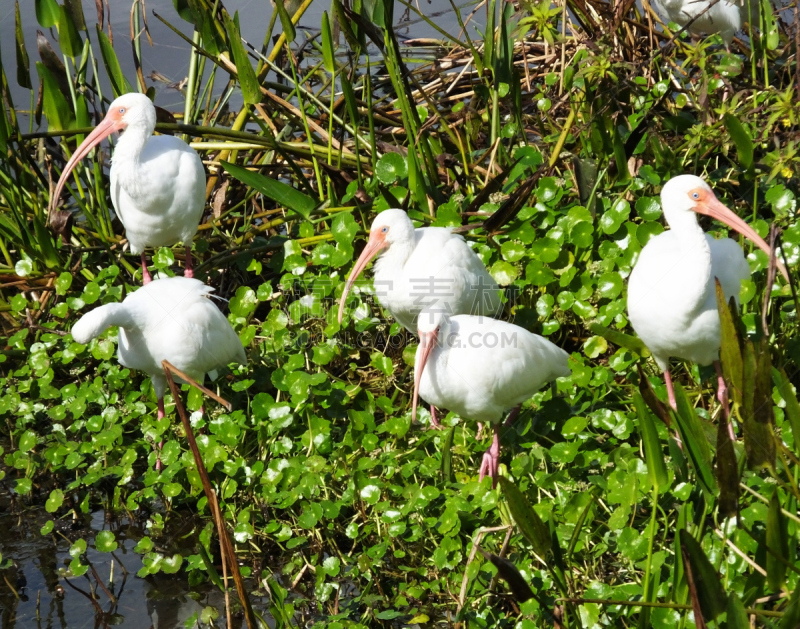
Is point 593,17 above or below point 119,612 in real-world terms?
above

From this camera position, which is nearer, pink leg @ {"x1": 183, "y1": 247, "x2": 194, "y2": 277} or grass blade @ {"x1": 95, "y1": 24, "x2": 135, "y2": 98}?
grass blade @ {"x1": 95, "y1": 24, "x2": 135, "y2": 98}

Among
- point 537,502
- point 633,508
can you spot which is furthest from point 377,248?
point 633,508

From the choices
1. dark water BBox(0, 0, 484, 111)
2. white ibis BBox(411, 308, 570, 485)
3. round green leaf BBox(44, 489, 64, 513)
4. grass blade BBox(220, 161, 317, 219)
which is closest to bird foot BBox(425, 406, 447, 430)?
white ibis BBox(411, 308, 570, 485)

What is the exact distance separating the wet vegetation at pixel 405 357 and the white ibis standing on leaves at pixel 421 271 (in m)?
0.23

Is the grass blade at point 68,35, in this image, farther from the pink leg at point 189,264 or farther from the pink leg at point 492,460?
the pink leg at point 492,460

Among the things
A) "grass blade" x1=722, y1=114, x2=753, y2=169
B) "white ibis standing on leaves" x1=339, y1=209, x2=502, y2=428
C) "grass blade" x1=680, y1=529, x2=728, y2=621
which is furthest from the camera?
"white ibis standing on leaves" x1=339, y1=209, x2=502, y2=428

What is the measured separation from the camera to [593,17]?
17.0 ft

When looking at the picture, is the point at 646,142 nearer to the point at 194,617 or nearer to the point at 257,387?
the point at 257,387

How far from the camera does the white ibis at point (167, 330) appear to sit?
365cm

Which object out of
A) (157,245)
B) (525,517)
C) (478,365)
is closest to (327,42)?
(157,245)

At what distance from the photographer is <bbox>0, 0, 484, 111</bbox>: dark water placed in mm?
6309

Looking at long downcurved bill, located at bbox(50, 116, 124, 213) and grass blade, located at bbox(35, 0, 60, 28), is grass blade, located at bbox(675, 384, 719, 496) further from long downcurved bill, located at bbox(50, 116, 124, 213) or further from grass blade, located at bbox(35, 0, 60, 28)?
grass blade, located at bbox(35, 0, 60, 28)

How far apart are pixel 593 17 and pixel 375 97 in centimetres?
151

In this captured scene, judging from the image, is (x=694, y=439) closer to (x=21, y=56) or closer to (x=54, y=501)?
(x=54, y=501)
